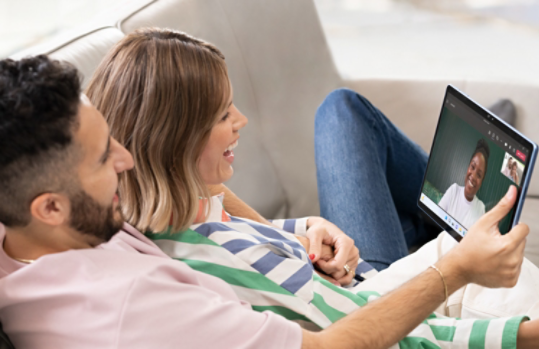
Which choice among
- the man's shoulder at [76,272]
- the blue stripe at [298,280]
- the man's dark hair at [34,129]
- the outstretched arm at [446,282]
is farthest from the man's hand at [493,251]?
the man's dark hair at [34,129]

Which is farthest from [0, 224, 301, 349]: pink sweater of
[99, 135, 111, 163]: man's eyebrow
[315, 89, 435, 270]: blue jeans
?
[315, 89, 435, 270]: blue jeans

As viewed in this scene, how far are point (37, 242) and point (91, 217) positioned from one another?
8 centimetres

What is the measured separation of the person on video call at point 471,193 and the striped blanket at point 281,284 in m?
0.18

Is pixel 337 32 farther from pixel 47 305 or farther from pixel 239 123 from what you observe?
pixel 47 305

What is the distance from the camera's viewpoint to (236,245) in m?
0.98

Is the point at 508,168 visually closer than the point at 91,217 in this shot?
No

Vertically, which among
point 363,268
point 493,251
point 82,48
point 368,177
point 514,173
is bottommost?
point 363,268

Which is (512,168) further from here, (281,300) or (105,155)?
(105,155)

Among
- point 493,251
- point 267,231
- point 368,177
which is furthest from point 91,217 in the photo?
point 368,177

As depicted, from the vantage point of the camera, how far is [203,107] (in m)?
0.95

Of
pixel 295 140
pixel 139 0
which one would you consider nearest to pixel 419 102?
pixel 295 140

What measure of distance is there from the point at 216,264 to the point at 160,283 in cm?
21

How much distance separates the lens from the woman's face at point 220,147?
1.01 meters

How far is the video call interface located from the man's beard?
1.97ft
